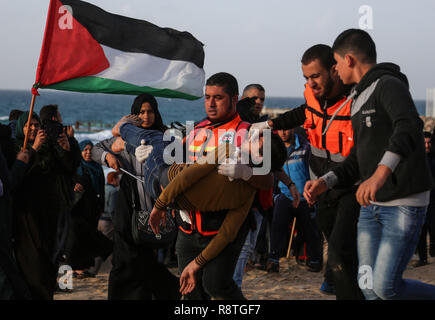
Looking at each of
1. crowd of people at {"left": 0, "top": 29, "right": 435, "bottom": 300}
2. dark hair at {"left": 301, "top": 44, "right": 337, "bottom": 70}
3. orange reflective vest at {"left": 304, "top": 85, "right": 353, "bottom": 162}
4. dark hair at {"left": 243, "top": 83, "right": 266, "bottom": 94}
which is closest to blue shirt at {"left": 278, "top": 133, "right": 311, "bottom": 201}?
dark hair at {"left": 243, "top": 83, "right": 266, "bottom": 94}

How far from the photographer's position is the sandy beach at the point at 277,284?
679 centimetres

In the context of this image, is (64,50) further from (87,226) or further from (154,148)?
(87,226)

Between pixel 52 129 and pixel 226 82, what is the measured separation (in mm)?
2375

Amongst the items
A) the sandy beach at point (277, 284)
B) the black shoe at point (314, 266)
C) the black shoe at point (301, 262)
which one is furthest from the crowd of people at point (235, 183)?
the black shoe at point (301, 262)

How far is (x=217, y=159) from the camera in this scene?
3752 mm

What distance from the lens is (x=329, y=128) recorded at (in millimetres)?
4434

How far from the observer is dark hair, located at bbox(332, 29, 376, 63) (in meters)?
3.83

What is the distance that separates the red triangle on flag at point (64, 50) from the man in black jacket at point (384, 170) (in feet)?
10.2

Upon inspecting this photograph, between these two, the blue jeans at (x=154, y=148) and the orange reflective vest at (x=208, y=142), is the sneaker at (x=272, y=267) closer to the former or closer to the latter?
the blue jeans at (x=154, y=148)

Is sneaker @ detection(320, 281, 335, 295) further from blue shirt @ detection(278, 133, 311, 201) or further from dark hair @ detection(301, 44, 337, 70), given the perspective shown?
dark hair @ detection(301, 44, 337, 70)

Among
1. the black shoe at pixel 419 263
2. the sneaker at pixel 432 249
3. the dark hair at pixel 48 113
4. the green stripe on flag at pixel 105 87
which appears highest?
the green stripe on flag at pixel 105 87

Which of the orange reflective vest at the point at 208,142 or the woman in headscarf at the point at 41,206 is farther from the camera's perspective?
the woman in headscarf at the point at 41,206

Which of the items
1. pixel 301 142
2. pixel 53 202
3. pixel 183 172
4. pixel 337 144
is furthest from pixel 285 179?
pixel 301 142

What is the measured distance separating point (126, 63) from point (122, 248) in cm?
223
